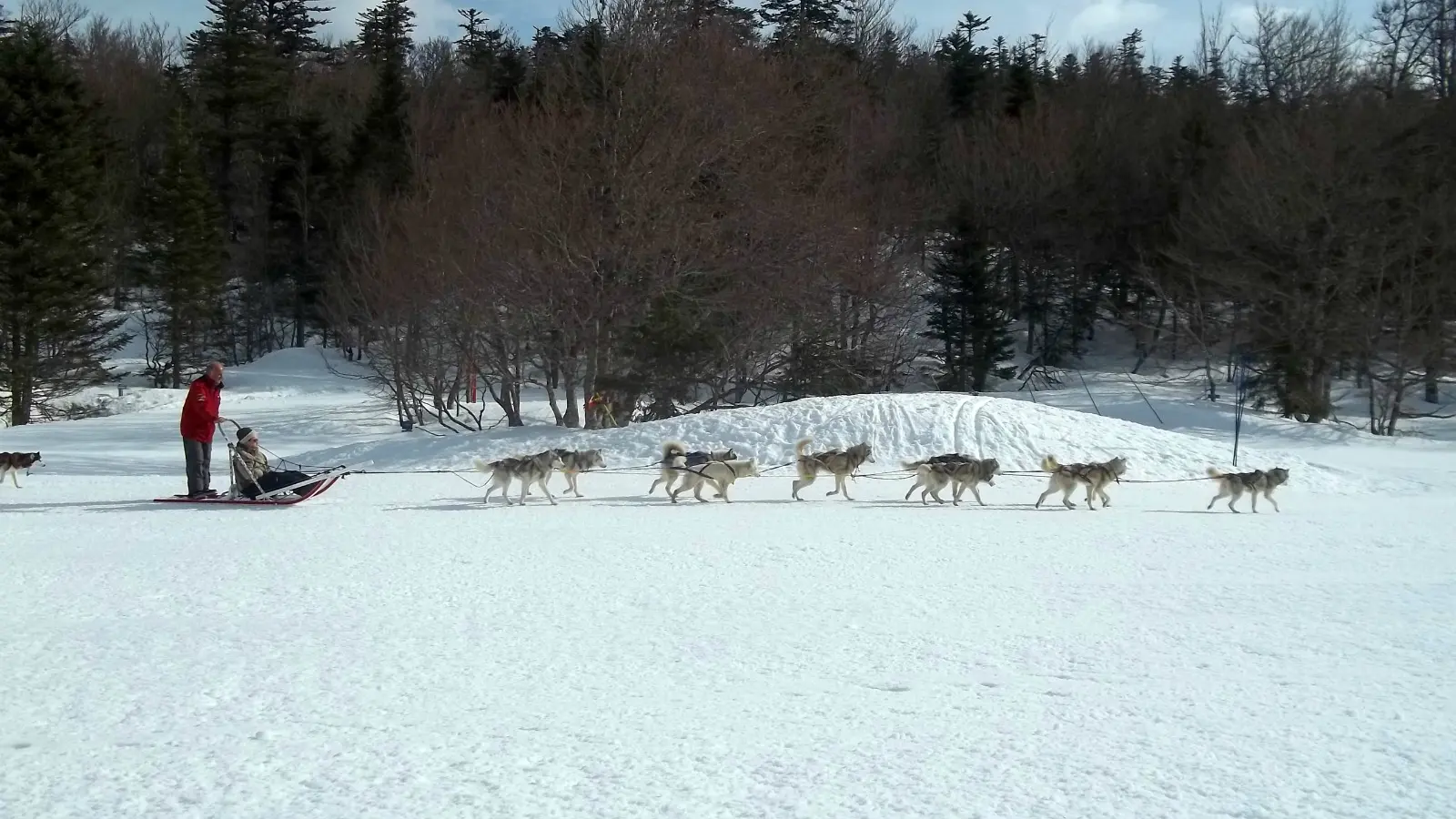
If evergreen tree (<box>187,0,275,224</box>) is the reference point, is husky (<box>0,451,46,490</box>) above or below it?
below

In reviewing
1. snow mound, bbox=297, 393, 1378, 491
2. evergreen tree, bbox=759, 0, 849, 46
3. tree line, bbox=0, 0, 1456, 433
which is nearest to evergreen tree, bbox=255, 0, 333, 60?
tree line, bbox=0, 0, 1456, 433

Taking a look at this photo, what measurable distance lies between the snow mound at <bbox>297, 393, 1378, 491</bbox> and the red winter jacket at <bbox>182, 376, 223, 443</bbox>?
5.91 meters

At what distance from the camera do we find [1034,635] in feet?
23.7

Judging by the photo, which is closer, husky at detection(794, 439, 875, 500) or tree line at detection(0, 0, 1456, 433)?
husky at detection(794, 439, 875, 500)

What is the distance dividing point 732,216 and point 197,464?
15.3m

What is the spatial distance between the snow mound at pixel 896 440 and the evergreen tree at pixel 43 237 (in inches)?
713

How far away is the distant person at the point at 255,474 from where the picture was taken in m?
13.5

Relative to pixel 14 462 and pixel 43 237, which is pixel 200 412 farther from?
pixel 43 237

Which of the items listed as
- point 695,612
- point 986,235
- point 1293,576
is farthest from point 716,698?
point 986,235

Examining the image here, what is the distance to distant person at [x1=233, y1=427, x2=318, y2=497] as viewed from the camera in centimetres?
1348

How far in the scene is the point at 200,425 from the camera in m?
13.6

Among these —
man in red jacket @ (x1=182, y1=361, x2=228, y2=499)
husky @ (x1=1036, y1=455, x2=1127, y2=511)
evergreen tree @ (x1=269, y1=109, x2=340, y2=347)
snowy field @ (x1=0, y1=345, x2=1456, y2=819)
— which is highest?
evergreen tree @ (x1=269, y1=109, x2=340, y2=347)

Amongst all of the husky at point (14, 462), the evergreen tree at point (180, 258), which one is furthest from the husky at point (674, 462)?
the evergreen tree at point (180, 258)

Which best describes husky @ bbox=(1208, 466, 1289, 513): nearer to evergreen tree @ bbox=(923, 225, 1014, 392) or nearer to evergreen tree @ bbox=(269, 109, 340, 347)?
evergreen tree @ bbox=(923, 225, 1014, 392)
